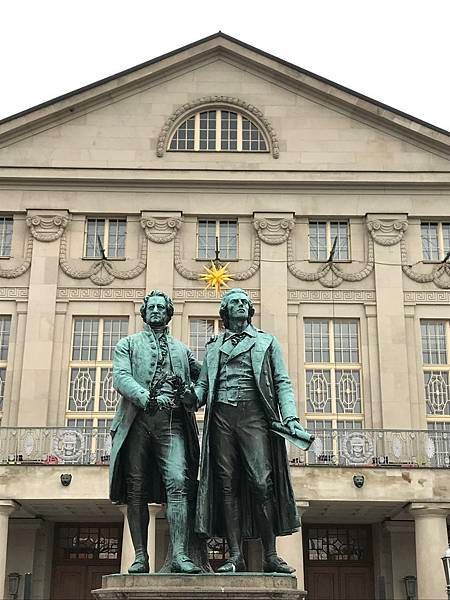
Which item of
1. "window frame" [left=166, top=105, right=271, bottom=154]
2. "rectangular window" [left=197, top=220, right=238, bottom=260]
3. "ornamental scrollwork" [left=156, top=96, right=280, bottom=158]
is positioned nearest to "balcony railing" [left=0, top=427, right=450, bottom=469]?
"rectangular window" [left=197, top=220, right=238, bottom=260]

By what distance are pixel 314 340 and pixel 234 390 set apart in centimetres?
2020

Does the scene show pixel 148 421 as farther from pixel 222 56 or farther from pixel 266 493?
pixel 222 56

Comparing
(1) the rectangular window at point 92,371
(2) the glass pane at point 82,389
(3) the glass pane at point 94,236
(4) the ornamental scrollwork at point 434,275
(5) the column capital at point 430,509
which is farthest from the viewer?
(3) the glass pane at point 94,236

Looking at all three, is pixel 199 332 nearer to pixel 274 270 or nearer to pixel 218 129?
pixel 274 270

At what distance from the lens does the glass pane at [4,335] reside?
27136mm

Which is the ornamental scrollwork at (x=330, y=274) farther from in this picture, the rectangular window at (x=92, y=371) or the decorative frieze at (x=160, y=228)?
the rectangular window at (x=92, y=371)

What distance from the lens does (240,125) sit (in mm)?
29734

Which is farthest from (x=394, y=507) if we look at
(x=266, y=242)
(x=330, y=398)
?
(x=266, y=242)

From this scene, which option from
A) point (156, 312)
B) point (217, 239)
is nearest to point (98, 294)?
point (217, 239)

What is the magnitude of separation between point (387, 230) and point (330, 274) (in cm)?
232

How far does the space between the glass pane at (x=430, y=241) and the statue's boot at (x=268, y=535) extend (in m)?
22.1

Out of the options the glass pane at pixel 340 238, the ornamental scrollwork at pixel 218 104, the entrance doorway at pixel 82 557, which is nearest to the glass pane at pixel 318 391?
the glass pane at pixel 340 238

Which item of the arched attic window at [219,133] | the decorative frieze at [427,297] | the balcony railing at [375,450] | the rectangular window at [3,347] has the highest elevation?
the arched attic window at [219,133]

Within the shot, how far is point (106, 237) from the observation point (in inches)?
1126
